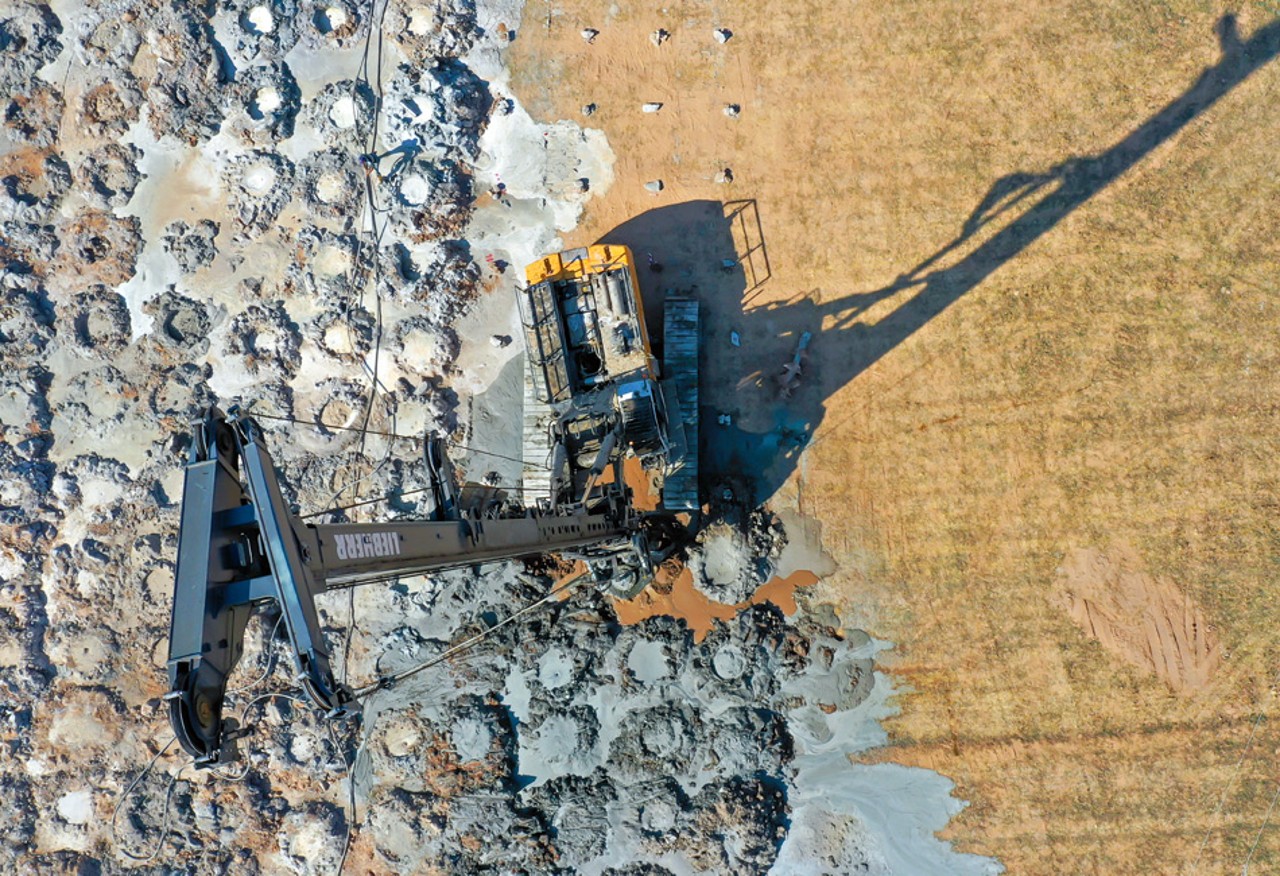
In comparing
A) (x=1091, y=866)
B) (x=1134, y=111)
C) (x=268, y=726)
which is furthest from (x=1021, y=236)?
(x=268, y=726)

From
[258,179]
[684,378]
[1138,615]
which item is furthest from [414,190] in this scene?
[1138,615]

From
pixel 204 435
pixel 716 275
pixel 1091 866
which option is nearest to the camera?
pixel 204 435

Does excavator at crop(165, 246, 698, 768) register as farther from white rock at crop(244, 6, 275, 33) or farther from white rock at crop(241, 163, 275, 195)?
→ white rock at crop(244, 6, 275, 33)

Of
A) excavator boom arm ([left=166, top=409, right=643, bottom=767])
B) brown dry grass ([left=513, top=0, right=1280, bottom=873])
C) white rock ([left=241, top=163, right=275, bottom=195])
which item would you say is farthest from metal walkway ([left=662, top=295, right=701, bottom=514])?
white rock ([left=241, top=163, right=275, bottom=195])

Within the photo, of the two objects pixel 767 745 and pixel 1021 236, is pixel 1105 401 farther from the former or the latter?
pixel 767 745

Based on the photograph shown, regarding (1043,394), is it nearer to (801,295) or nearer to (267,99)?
(801,295)
